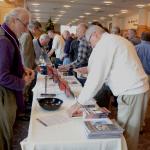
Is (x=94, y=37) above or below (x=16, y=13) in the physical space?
below

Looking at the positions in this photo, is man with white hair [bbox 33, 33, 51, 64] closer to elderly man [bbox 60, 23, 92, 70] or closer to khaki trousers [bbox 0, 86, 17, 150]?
elderly man [bbox 60, 23, 92, 70]

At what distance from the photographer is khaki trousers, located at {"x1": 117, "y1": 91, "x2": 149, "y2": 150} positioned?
202 cm

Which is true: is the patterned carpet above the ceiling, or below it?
below

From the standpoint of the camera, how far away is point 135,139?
6.81 feet

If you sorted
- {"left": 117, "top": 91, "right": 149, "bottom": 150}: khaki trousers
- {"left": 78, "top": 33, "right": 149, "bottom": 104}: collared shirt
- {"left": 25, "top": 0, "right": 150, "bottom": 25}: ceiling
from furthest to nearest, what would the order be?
{"left": 25, "top": 0, "right": 150, "bottom": 25}: ceiling < {"left": 117, "top": 91, "right": 149, "bottom": 150}: khaki trousers < {"left": 78, "top": 33, "right": 149, "bottom": 104}: collared shirt

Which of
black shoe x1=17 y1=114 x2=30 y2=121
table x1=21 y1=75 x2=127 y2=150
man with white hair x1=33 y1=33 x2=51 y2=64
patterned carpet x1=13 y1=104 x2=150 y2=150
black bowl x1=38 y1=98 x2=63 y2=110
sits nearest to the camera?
table x1=21 y1=75 x2=127 y2=150

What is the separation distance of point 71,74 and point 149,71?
3.61 feet

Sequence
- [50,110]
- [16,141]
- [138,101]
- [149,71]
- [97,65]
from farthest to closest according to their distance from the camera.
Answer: [149,71], [16,141], [50,110], [138,101], [97,65]

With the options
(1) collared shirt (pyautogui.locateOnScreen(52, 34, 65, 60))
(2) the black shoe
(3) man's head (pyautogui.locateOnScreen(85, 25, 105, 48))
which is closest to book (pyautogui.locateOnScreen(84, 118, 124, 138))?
(3) man's head (pyautogui.locateOnScreen(85, 25, 105, 48))

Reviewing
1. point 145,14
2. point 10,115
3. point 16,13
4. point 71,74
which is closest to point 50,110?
point 10,115

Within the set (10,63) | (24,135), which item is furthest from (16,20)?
(24,135)

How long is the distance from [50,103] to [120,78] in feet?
2.07

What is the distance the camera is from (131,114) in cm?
205

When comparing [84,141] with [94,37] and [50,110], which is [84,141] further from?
[94,37]
